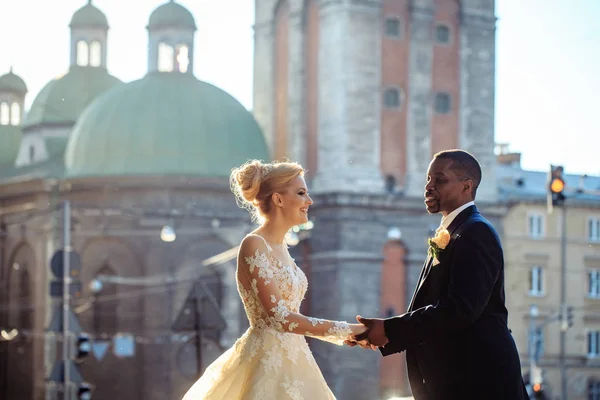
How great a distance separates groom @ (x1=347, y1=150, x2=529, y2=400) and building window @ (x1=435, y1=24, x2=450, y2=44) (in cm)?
5160

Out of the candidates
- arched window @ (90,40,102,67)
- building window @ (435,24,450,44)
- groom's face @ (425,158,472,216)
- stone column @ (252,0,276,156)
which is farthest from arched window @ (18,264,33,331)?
groom's face @ (425,158,472,216)

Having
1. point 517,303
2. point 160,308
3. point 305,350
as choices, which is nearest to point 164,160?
point 160,308

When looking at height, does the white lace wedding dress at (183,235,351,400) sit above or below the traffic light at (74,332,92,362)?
above

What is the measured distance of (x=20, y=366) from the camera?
6094cm

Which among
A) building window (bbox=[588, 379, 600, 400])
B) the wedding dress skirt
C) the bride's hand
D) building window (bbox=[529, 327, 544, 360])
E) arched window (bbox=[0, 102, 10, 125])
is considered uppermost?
arched window (bbox=[0, 102, 10, 125])

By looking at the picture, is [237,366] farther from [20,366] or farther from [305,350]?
[20,366]

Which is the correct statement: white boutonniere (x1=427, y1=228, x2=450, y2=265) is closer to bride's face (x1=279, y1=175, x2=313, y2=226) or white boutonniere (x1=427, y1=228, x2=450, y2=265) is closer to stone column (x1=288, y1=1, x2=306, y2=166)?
bride's face (x1=279, y1=175, x2=313, y2=226)

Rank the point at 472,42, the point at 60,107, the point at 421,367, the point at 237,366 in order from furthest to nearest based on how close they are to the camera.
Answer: the point at 60,107, the point at 472,42, the point at 237,366, the point at 421,367

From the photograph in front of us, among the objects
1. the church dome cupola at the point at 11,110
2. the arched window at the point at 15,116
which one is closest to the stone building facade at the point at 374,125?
the church dome cupola at the point at 11,110

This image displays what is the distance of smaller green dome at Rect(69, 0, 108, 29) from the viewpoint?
6738 cm

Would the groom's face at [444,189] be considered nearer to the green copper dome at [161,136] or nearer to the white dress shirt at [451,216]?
the white dress shirt at [451,216]

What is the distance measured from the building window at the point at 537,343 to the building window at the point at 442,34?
454 inches

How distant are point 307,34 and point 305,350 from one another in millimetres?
50104

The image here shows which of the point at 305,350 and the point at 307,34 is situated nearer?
the point at 305,350
